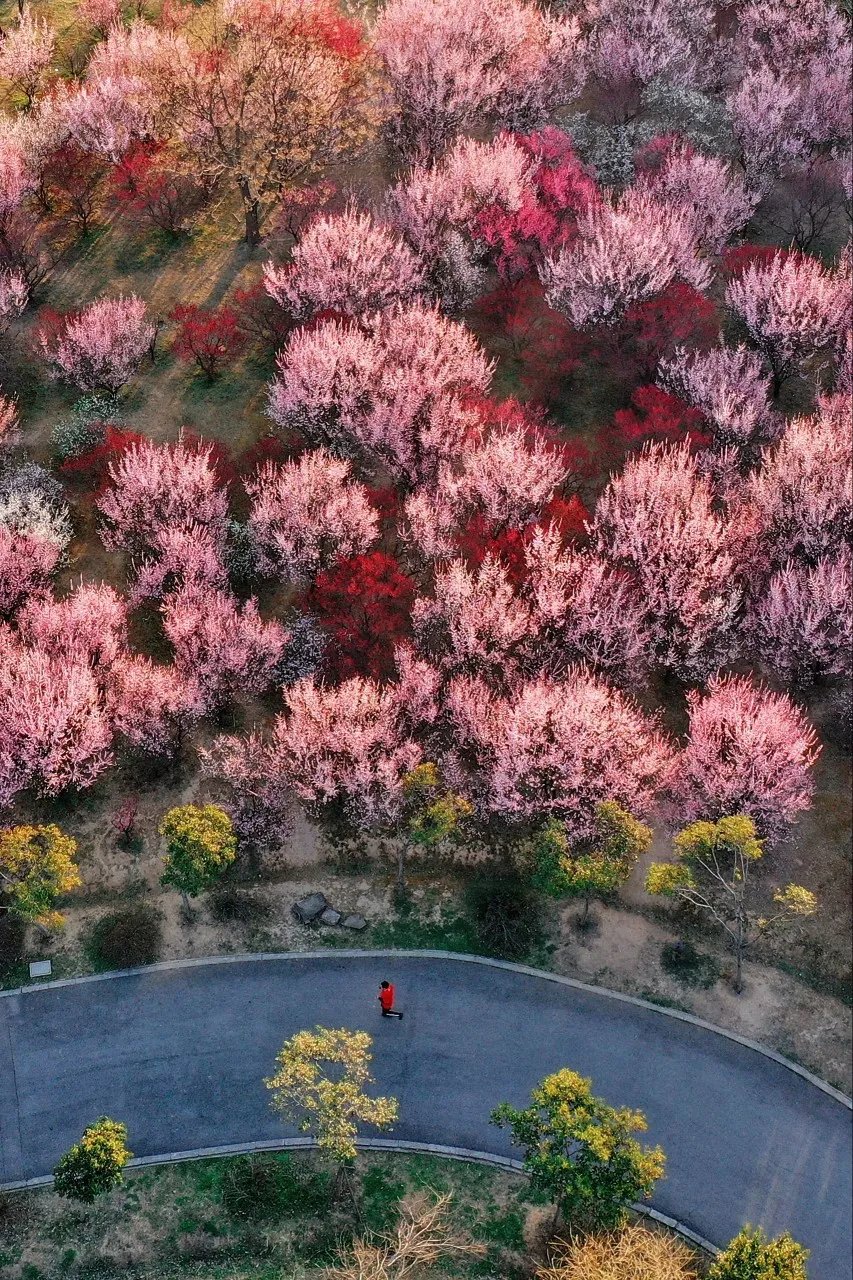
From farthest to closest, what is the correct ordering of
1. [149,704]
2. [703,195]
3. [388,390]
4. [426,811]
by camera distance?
[703,195] < [388,390] < [149,704] < [426,811]

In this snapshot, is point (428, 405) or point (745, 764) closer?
point (745, 764)

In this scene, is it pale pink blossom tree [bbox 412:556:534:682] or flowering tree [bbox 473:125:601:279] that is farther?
flowering tree [bbox 473:125:601:279]

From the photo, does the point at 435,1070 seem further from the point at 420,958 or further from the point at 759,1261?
the point at 759,1261

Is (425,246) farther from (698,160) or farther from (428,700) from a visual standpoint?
(428,700)

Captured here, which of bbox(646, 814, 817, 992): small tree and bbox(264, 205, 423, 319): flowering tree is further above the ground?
bbox(264, 205, 423, 319): flowering tree

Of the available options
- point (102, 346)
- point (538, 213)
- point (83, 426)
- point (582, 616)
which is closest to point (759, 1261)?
point (582, 616)

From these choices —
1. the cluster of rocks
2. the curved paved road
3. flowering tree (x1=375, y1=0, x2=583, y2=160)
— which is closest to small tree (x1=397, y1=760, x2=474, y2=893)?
the cluster of rocks

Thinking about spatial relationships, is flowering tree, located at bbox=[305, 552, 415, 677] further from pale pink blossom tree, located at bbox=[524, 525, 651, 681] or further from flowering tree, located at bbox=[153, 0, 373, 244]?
flowering tree, located at bbox=[153, 0, 373, 244]
